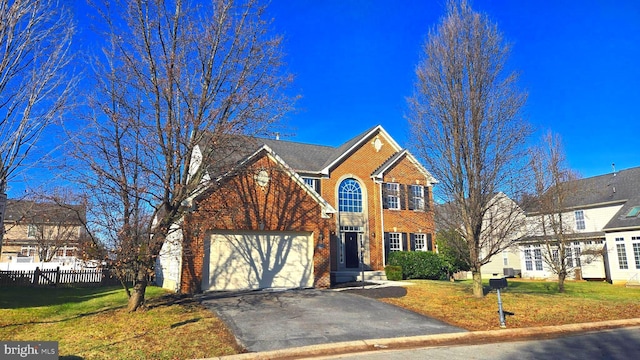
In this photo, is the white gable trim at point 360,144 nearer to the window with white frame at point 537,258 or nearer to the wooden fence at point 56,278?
the wooden fence at point 56,278

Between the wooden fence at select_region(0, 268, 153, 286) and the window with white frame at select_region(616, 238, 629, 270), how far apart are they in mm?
27892

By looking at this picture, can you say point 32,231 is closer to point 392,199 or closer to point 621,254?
point 392,199

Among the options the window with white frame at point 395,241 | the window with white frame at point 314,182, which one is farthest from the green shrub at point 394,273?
the window with white frame at point 314,182

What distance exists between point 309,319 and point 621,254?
81.9 feet

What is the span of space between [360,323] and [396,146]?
17.3 meters

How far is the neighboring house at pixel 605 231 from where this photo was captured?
25047 millimetres

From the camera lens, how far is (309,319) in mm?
10039

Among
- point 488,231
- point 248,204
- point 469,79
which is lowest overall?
point 488,231

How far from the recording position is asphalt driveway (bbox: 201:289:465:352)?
8.33m

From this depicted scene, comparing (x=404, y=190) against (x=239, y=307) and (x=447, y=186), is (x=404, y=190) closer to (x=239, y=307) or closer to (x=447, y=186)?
(x=447, y=186)

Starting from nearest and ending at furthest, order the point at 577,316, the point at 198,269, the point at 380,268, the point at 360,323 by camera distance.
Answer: the point at 360,323 < the point at 577,316 < the point at 198,269 < the point at 380,268

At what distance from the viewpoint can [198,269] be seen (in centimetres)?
1391

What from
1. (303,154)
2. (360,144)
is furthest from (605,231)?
(303,154)

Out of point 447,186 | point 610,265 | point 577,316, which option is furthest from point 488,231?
point 610,265
